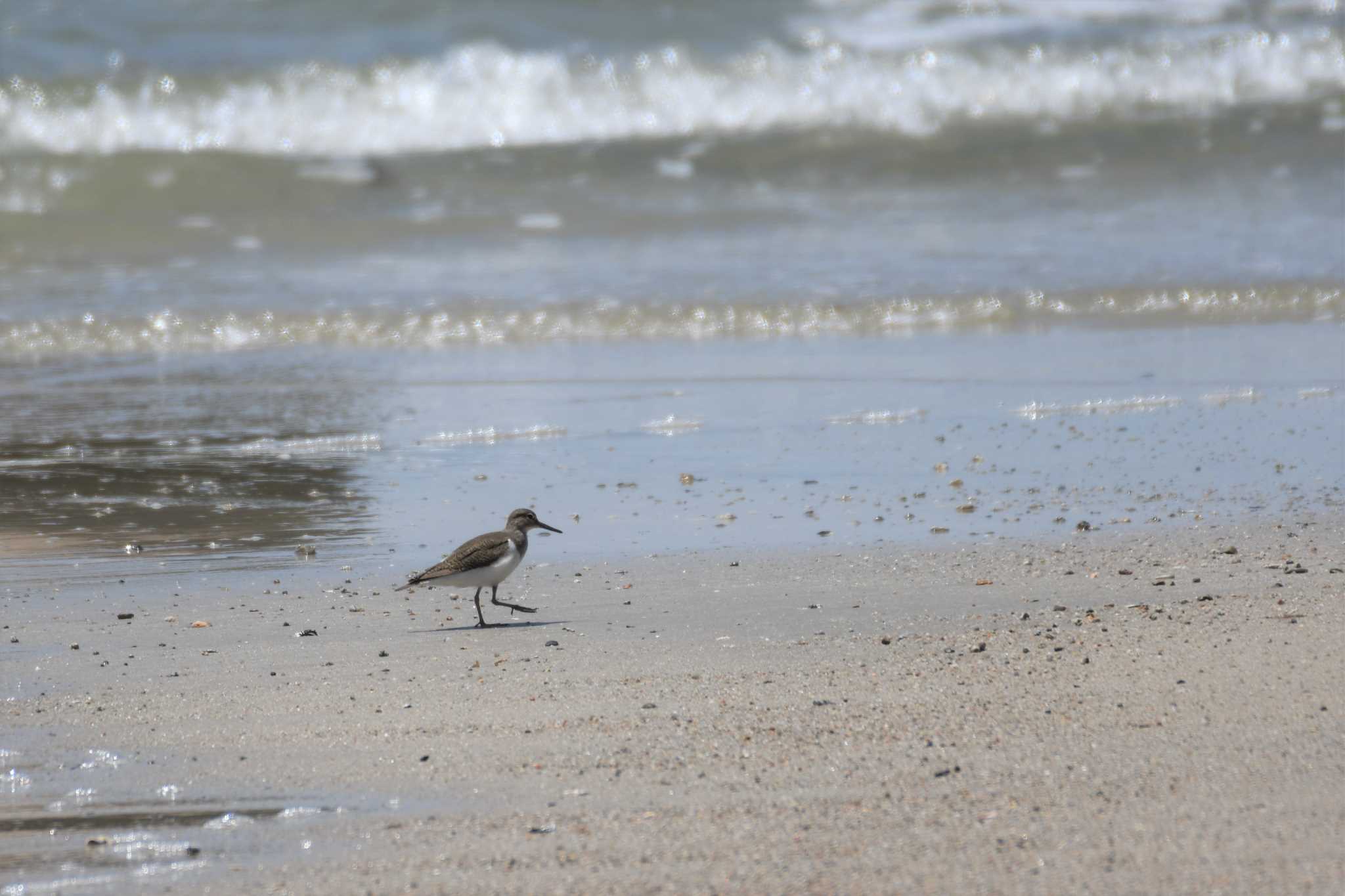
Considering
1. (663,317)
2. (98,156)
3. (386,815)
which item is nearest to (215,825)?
(386,815)

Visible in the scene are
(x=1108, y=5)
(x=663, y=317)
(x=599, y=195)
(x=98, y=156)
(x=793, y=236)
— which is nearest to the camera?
(x=663, y=317)

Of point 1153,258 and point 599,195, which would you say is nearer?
point 1153,258

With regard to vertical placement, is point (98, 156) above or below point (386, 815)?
above

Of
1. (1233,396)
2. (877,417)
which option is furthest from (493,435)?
(1233,396)

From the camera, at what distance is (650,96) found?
21.7m

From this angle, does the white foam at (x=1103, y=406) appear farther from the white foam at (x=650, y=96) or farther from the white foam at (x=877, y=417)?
the white foam at (x=650, y=96)

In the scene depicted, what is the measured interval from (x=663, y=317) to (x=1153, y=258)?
426cm

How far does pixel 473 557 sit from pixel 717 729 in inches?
58.3

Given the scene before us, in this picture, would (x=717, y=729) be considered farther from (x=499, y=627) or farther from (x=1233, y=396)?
(x=1233, y=396)

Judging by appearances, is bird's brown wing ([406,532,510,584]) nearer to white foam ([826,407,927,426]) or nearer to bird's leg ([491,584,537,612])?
bird's leg ([491,584,537,612])

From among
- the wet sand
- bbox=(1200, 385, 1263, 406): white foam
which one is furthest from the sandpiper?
bbox=(1200, 385, 1263, 406): white foam

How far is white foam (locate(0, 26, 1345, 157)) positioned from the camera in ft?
66.7

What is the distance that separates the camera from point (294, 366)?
1041 centimetres

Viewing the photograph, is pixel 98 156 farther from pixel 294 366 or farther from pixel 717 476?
pixel 717 476
